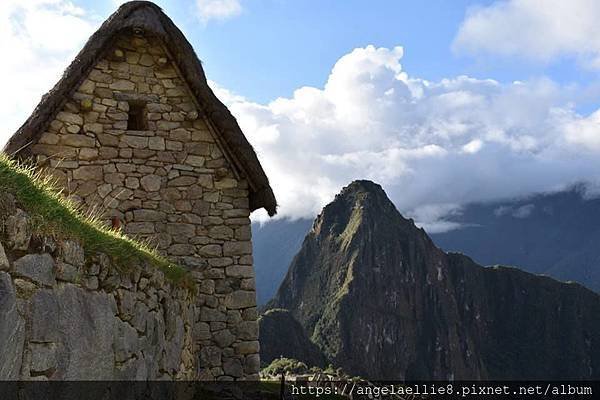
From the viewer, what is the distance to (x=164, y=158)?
8594mm

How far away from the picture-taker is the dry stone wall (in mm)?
2621

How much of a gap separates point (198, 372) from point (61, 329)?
A: 492cm

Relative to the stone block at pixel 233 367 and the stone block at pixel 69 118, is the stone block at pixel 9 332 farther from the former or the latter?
the stone block at pixel 69 118

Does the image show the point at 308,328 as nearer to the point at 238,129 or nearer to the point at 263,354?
the point at 263,354

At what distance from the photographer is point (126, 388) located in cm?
414

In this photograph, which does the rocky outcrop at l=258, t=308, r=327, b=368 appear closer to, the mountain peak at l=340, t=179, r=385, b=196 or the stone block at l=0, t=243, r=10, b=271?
the mountain peak at l=340, t=179, r=385, b=196

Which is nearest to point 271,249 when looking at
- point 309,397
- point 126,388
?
point 309,397

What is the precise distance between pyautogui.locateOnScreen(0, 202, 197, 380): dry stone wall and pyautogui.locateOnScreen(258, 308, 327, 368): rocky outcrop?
63.3 metres

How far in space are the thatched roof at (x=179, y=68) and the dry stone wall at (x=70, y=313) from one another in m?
3.84

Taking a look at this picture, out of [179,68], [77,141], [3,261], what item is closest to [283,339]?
[179,68]

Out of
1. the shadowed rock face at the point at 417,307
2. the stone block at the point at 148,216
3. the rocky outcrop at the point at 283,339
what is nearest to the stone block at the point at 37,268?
the stone block at the point at 148,216

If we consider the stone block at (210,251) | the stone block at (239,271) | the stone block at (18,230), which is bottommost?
the stone block at (18,230)

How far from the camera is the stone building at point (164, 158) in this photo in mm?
8102

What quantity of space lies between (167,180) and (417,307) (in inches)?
4421
